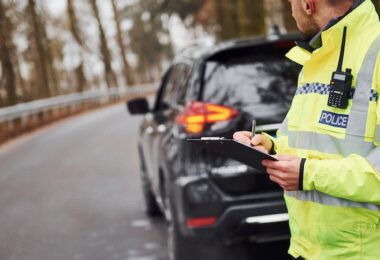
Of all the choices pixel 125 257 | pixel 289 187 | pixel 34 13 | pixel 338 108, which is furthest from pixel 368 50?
pixel 34 13

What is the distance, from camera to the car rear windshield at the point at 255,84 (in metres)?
4.28

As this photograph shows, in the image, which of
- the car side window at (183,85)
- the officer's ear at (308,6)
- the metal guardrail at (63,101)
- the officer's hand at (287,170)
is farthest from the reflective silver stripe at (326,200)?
the metal guardrail at (63,101)

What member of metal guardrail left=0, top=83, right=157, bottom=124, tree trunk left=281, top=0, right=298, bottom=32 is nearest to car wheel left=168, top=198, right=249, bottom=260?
tree trunk left=281, top=0, right=298, bottom=32

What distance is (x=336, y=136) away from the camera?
7.12 ft

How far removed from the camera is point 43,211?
7.77 m

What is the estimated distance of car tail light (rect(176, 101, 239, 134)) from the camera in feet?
14.1

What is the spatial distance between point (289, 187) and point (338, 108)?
331 millimetres

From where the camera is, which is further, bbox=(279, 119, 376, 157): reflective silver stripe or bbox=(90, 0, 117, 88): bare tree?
bbox=(90, 0, 117, 88): bare tree

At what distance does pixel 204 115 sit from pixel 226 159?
14.0 inches

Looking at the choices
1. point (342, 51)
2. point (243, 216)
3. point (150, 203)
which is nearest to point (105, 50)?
point (150, 203)

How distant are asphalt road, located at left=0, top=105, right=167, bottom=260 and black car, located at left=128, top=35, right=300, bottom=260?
1.33 m

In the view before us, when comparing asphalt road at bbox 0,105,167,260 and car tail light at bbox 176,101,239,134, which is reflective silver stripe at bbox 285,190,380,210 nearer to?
car tail light at bbox 176,101,239,134

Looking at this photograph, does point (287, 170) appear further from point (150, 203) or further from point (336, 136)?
point (150, 203)

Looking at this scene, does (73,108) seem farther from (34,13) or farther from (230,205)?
(230,205)
